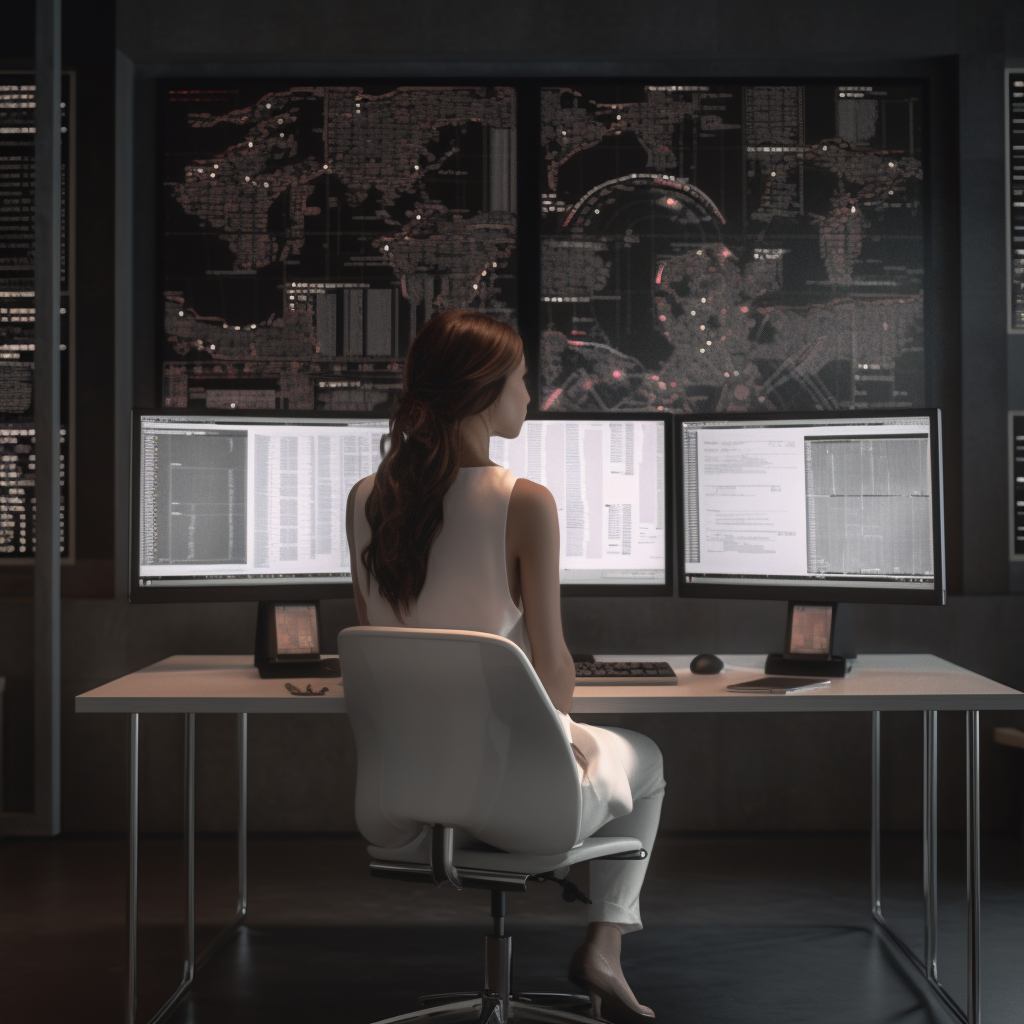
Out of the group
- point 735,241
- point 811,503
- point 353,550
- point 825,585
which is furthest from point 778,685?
point 735,241

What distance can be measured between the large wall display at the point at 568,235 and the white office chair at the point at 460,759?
1.63 meters

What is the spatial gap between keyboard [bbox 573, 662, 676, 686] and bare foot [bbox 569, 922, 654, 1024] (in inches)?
17.5

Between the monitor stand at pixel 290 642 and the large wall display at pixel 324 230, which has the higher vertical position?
the large wall display at pixel 324 230

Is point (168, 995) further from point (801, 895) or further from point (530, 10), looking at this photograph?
point (530, 10)

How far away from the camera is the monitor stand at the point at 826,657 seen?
208 centimetres

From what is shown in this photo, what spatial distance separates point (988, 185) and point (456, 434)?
7.19 feet

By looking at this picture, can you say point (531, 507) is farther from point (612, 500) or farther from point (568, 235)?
point (568, 235)

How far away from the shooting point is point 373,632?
1.40 m

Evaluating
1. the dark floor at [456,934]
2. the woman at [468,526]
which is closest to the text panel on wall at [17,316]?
the dark floor at [456,934]

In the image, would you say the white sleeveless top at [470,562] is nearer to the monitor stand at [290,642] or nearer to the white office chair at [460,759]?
the white office chair at [460,759]

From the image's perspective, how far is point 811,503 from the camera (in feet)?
7.00

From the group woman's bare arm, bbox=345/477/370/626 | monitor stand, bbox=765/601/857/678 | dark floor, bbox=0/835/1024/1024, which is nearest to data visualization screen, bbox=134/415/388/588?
woman's bare arm, bbox=345/477/370/626

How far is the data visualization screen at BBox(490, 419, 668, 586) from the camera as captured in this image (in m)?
2.22

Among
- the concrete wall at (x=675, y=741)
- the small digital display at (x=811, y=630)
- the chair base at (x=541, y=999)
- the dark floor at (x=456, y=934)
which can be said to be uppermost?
the small digital display at (x=811, y=630)
